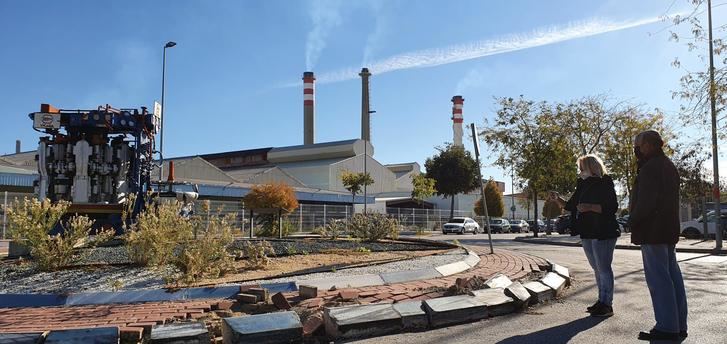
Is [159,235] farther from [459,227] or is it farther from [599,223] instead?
[459,227]

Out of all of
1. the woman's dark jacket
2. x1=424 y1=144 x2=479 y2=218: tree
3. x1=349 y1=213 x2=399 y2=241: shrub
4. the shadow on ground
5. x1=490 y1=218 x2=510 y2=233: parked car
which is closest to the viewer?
the shadow on ground

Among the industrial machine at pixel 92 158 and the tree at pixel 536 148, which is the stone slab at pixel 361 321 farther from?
the tree at pixel 536 148

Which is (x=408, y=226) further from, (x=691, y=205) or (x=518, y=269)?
(x=518, y=269)

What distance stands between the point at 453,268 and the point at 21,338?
5.54m

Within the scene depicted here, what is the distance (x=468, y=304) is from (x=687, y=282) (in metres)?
4.50

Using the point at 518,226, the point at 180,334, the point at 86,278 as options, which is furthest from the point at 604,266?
the point at 518,226

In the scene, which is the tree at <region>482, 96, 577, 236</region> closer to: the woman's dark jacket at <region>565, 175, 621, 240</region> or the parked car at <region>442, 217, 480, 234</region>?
the parked car at <region>442, 217, 480, 234</region>

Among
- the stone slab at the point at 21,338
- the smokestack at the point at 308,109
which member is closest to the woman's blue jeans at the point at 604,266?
the stone slab at the point at 21,338

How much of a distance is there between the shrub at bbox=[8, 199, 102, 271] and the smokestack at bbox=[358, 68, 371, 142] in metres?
66.3

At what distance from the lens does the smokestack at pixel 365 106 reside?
7394cm

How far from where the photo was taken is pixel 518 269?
8.38 meters

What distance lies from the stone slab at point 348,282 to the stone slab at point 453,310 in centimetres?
140

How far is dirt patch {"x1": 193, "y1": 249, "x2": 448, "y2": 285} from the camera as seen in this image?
23.2ft

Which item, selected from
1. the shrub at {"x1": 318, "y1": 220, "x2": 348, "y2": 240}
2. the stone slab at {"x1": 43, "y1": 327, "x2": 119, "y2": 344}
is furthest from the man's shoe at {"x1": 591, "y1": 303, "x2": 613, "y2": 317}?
the shrub at {"x1": 318, "y1": 220, "x2": 348, "y2": 240}
